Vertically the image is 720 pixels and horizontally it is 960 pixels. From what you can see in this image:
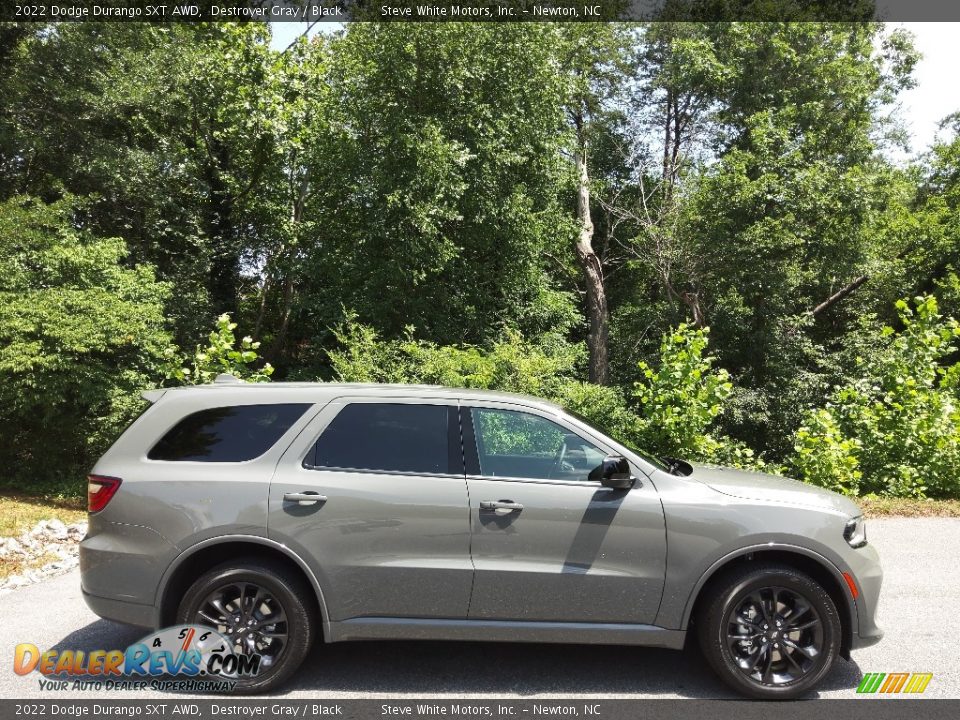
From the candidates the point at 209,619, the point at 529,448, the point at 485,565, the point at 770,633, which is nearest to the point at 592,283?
the point at 529,448

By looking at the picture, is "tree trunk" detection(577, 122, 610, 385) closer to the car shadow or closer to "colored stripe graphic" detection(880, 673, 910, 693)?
the car shadow

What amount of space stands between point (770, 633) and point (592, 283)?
2118cm

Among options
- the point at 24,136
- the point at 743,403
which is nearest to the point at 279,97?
the point at 24,136

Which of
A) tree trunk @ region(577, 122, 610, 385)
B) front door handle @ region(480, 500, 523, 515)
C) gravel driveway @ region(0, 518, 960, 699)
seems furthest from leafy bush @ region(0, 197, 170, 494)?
tree trunk @ region(577, 122, 610, 385)

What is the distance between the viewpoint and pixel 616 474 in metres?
4.67

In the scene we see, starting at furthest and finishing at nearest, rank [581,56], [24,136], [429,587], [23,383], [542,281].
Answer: [581,56] < [542,281] < [24,136] < [23,383] < [429,587]

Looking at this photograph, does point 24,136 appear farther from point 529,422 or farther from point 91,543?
point 529,422

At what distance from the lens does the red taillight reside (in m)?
4.77

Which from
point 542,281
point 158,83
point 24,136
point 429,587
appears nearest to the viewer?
point 429,587

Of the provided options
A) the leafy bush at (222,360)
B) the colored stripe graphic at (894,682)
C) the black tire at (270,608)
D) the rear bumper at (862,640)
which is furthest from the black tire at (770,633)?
the leafy bush at (222,360)

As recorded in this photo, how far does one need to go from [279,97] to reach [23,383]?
9092 millimetres

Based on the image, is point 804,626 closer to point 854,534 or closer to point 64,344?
point 854,534

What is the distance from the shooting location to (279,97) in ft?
60.2

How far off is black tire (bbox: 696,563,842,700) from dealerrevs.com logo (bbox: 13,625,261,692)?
8.83 ft
